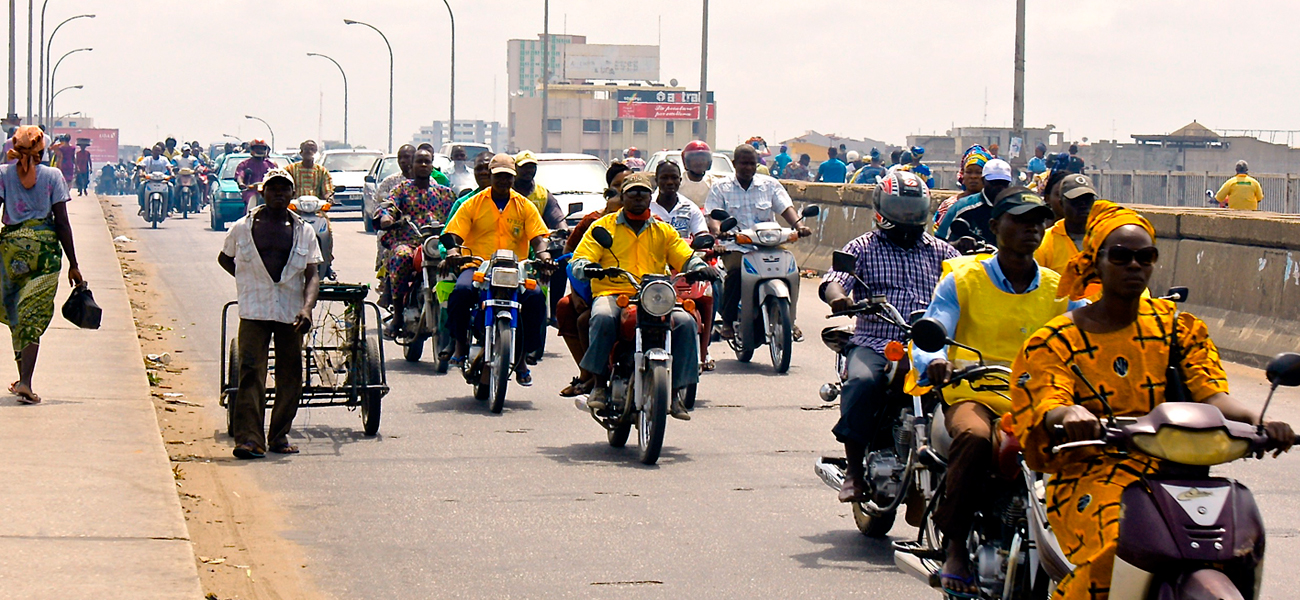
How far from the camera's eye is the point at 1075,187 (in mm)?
8750

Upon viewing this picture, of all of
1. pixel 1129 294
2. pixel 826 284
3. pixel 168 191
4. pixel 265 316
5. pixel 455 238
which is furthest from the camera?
pixel 168 191

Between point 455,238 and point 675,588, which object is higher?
point 455,238

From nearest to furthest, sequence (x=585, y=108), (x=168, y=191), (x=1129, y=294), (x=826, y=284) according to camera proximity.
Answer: (x=1129, y=294), (x=826, y=284), (x=168, y=191), (x=585, y=108)

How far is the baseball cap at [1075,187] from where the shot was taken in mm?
8166

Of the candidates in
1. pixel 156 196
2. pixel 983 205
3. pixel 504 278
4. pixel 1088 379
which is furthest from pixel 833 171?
pixel 1088 379

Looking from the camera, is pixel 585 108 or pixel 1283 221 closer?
pixel 1283 221

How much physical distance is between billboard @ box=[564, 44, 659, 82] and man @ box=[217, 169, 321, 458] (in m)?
185

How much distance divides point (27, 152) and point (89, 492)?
3.39 meters

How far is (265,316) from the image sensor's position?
9289 millimetres

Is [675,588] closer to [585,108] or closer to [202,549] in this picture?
[202,549]

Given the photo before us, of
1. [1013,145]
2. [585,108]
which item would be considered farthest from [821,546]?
[585,108]

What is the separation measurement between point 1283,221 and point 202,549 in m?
9.71

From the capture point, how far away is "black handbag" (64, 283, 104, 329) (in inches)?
419

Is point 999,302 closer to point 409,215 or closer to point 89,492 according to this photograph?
point 89,492
